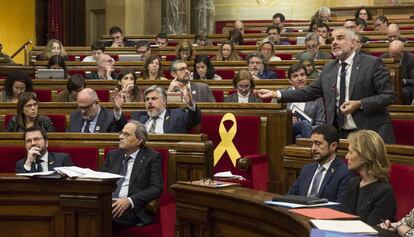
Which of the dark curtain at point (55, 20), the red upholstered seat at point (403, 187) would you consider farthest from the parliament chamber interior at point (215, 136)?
the dark curtain at point (55, 20)

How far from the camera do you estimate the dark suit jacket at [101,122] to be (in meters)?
7.39

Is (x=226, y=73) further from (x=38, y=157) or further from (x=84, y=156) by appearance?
(x=38, y=157)

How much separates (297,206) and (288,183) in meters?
2.00

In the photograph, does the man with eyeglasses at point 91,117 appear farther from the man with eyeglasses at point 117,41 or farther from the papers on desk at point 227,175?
the man with eyeglasses at point 117,41

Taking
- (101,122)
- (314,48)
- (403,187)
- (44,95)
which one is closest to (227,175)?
(101,122)

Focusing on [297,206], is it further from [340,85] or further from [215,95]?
[215,95]

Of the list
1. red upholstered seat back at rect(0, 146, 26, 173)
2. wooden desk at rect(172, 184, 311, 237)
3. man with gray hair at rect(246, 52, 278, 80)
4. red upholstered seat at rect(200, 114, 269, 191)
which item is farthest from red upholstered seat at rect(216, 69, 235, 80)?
wooden desk at rect(172, 184, 311, 237)

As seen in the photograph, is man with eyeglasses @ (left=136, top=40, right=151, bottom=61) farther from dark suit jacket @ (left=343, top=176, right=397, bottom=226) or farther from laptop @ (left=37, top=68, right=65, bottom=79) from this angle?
dark suit jacket @ (left=343, top=176, right=397, bottom=226)

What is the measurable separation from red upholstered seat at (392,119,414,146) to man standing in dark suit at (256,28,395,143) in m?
0.66

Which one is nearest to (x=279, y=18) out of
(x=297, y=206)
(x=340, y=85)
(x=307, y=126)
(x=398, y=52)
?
(x=398, y=52)

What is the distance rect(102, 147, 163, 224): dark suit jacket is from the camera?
19.5ft

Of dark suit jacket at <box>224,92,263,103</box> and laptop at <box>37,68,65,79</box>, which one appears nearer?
dark suit jacket at <box>224,92,263,103</box>

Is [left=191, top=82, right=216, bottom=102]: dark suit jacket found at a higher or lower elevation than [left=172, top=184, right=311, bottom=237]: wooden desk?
higher

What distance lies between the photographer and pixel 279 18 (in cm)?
1538
